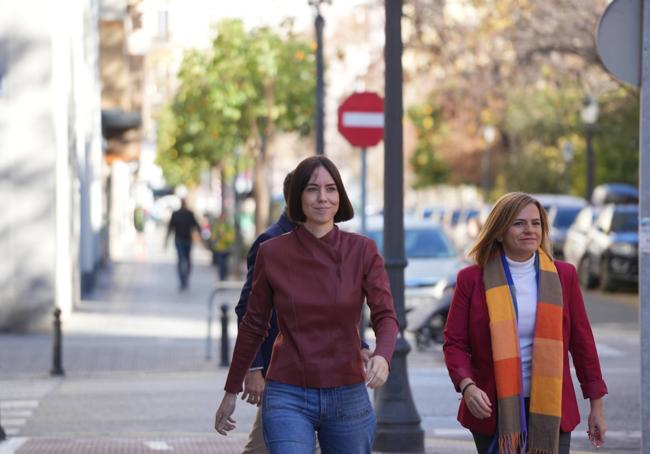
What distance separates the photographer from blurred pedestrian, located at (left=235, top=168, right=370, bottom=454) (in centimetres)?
613

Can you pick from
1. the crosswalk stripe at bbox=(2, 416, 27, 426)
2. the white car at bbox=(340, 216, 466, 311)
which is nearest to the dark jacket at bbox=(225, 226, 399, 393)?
the crosswalk stripe at bbox=(2, 416, 27, 426)

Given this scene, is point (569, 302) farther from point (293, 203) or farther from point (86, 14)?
point (86, 14)

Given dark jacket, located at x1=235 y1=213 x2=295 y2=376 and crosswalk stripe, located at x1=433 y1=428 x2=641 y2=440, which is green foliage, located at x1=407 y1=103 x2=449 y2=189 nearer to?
crosswalk stripe, located at x1=433 y1=428 x2=641 y2=440

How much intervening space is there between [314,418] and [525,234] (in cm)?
101

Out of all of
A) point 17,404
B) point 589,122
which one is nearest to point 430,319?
point 17,404

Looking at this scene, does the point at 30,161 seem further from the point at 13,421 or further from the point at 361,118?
the point at 13,421

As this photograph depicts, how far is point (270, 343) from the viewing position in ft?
22.4

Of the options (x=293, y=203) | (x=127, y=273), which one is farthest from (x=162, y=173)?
(x=293, y=203)

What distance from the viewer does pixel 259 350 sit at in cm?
643

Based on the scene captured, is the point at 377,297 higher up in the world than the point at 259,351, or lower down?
higher up

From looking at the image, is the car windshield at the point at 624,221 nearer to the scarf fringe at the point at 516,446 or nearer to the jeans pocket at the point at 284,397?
the scarf fringe at the point at 516,446

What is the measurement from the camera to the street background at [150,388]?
11438 millimetres

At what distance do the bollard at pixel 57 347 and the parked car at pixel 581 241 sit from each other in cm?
1777

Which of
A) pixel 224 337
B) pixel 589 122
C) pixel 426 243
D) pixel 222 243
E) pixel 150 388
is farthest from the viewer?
pixel 589 122
